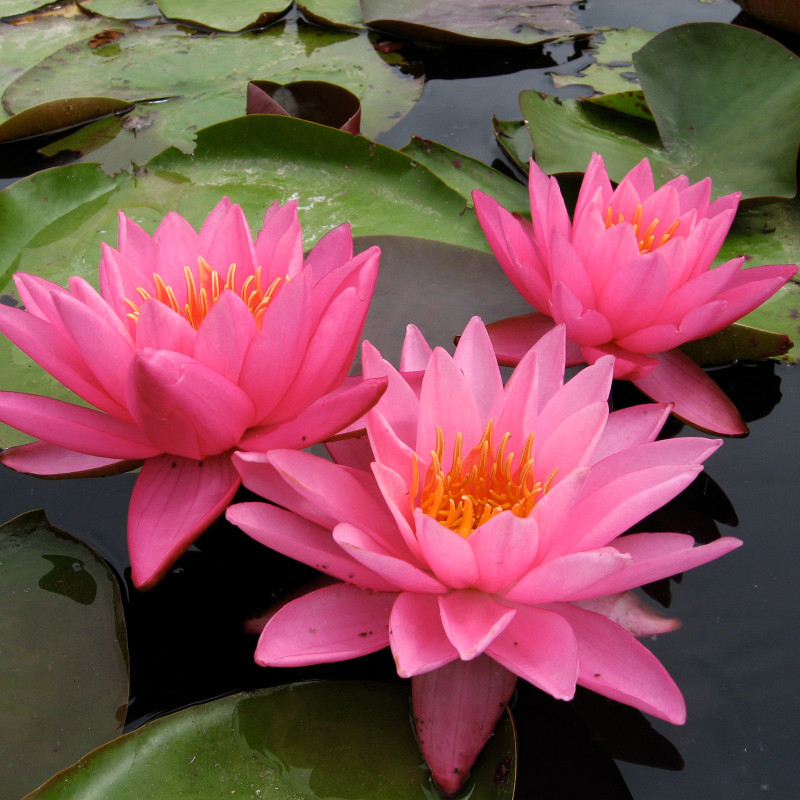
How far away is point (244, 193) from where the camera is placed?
2.11 meters

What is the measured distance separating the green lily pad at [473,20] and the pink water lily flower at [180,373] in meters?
1.97

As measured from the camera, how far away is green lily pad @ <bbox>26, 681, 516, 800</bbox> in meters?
1.06

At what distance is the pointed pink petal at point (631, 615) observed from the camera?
1.19 meters

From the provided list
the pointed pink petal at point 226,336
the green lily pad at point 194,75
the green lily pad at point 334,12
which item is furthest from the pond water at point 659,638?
the green lily pad at point 334,12

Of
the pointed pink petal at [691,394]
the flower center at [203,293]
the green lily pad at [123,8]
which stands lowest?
the pointed pink petal at [691,394]

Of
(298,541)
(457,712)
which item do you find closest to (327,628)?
(298,541)

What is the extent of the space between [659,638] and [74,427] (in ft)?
3.80

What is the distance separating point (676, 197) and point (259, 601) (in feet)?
4.46

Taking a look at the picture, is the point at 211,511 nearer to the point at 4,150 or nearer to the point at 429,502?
the point at 429,502

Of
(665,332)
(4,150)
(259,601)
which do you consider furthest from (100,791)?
(4,150)

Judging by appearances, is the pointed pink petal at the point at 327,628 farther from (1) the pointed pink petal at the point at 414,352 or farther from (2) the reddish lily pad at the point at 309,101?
(2) the reddish lily pad at the point at 309,101

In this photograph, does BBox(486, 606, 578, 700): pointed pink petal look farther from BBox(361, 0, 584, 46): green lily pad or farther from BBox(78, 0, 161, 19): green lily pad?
BBox(78, 0, 161, 19): green lily pad

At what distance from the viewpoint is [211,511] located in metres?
1.20

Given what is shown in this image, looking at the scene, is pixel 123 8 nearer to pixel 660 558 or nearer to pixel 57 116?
pixel 57 116
